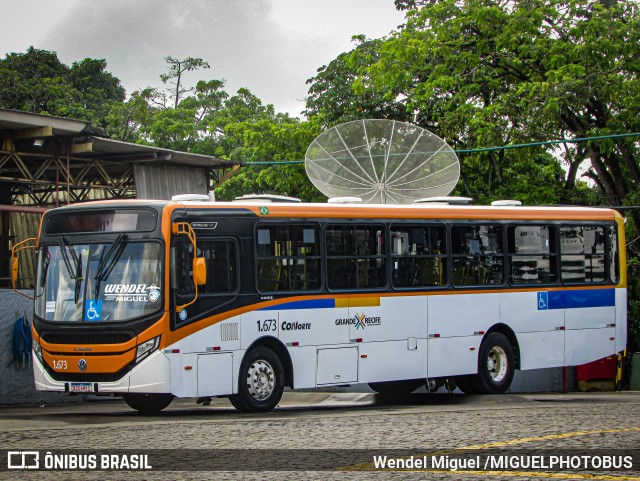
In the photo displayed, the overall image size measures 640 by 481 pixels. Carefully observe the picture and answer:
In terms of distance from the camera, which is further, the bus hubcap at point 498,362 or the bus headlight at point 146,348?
the bus hubcap at point 498,362

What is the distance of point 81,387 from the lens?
570 inches

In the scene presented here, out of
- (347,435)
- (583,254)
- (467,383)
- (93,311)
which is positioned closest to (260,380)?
(93,311)

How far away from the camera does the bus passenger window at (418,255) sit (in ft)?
57.6

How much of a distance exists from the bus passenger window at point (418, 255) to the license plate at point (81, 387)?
17.6ft

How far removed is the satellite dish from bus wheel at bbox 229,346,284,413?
27.3ft

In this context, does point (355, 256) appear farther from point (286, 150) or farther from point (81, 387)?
point (286, 150)

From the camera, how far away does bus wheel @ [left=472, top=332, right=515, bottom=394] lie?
18.9 m

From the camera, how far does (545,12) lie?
31.3 meters

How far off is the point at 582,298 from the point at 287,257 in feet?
23.8

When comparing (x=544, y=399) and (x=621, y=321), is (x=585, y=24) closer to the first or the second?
(x=621, y=321)

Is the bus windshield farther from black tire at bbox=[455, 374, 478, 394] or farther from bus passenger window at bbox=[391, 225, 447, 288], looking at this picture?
black tire at bbox=[455, 374, 478, 394]

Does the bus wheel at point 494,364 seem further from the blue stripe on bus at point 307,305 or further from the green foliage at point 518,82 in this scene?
the green foliage at point 518,82

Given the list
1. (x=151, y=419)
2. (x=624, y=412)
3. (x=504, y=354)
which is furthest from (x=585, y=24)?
(x=151, y=419)

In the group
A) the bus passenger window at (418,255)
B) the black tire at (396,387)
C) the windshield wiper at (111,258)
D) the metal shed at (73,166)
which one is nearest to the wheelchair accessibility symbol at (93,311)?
the windshield wiper at (111,258)
